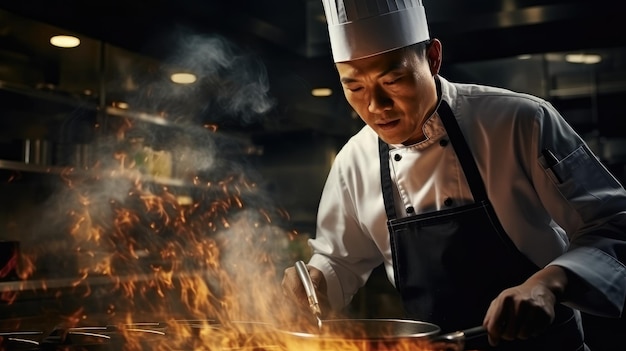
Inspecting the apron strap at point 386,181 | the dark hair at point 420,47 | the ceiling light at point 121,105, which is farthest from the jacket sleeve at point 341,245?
the ceiling light at point 121,105

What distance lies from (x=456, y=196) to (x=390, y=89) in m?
0.45

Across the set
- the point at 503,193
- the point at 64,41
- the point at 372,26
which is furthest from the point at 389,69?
the point at 64,41

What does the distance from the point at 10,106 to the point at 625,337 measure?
4051mm

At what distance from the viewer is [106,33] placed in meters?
3.54

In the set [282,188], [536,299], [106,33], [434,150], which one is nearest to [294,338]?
[536,299]

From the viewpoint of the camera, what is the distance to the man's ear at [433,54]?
201 cm

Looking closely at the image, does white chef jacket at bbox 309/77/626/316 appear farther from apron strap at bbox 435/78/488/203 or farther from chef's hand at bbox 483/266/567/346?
chef's hand at bbox 483/266/567/346

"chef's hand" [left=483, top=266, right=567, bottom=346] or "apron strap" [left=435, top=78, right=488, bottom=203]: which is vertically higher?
"apron strap" [left=435, top=78, right=488, bottom=203]

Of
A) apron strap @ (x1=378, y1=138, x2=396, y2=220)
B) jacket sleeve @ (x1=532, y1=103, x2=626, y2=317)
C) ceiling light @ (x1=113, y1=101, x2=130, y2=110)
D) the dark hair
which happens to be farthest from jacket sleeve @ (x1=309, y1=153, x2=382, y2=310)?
ceiling light @ (x1=113, y1=101, x2=130, y2=110)

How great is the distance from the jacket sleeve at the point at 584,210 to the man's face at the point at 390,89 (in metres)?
0.37

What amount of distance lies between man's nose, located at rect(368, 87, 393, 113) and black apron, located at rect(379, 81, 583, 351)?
31 cm

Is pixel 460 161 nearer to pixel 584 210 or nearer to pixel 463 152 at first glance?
pixel 463 152

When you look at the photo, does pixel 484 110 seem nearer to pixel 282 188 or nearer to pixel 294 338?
pixel 294 338

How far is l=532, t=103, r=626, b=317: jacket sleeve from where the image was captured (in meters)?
1.66
